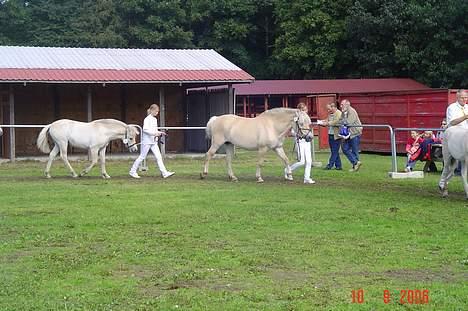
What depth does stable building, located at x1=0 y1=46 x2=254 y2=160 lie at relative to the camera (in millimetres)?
24297

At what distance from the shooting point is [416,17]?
4784 centimetres

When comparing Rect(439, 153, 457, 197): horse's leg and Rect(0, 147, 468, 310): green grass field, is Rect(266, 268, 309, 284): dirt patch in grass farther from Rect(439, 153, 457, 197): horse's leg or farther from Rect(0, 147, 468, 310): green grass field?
Rect(439, 153, 457, 197): horse's leg

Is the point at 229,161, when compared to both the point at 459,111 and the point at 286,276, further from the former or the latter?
the point at 286,276

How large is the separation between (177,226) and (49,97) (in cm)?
1753

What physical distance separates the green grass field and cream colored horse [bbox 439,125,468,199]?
473 mm

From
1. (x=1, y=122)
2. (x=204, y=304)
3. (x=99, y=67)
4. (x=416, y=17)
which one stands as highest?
(x=416, y=17)

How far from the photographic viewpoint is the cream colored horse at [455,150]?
12219 millimetres

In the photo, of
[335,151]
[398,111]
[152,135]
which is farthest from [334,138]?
[398,111]

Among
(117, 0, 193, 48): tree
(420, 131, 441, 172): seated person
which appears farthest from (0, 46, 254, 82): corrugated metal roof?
(117, 0, 193, 48): tree

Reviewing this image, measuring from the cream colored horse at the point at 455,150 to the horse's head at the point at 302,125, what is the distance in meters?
3.34

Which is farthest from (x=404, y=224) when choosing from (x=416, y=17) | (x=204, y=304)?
(x=416, y=17)

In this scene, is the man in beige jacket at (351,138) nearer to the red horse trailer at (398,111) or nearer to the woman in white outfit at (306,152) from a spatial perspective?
the woman in white outfit at (306,152)

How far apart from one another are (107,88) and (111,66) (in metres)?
1.34

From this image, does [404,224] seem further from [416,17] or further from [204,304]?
[416,17]
